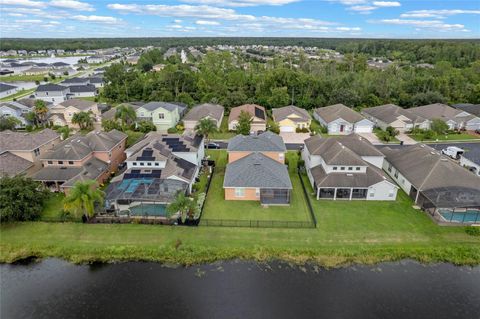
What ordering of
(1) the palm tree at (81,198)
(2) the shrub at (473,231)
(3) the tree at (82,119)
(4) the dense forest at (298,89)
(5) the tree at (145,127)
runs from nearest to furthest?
1. (1) the palm tree at (81,198)
2. (2) the shrub at (473,231)
3. (5) the tree at (145,127)
4. (3) the tree at (82,119)
5. (4) the dense forest at (298,89)

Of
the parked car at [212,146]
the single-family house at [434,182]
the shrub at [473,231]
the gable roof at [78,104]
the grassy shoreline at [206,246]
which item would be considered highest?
the gable roof at [78,104]

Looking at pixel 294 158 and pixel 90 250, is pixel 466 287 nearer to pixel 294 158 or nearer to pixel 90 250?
pixel 294 158

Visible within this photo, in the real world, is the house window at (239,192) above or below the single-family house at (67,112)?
below

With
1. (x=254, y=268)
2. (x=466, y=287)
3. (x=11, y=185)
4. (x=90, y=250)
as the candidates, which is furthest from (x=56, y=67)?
(x=466, y=287)

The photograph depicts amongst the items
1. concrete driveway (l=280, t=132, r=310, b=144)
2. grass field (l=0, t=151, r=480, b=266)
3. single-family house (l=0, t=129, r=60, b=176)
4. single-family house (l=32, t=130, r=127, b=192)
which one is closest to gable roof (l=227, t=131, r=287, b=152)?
concrete driveway (l=280, t=132, r=310, b=144)

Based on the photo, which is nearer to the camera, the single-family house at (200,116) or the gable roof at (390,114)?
the gable roof at (390,114)

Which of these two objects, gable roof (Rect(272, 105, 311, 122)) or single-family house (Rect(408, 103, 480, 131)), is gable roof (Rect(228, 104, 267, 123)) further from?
single-family house (Rect(408, 103, 480, 131))

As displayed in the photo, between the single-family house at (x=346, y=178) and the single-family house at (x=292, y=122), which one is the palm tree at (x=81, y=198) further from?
the single-family house at (x=292, y=122)

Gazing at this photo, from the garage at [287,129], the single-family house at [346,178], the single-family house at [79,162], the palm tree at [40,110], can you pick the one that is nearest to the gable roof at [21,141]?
the single-family house at [79,162]

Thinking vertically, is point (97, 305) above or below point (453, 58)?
below
